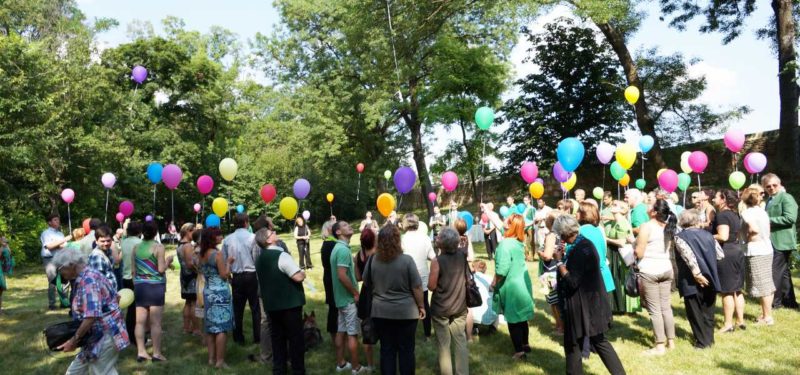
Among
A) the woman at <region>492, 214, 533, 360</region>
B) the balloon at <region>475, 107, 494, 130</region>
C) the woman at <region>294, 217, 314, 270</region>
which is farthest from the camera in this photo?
the woman at <region>294, 217, 314, 270</region>

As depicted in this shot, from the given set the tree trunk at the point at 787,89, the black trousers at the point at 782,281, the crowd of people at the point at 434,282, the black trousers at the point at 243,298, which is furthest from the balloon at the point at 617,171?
Result: the black trousers at the point at 243,298

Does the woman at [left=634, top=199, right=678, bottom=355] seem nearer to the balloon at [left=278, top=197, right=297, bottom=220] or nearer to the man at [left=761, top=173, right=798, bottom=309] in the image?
the man at [left=761, top=173, right=798, bottom=309]

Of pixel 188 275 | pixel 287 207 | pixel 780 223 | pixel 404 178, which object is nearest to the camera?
pixel 780 223

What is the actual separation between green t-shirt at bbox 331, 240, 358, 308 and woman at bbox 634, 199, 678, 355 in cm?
283

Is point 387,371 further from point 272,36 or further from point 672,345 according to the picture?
point 272,36

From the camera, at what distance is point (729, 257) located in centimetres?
554

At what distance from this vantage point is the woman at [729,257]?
5.51m

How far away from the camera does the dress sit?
515 cm

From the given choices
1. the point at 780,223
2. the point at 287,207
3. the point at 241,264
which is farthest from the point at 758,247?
the point at 287,207

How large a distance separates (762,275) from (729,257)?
58 centimetres

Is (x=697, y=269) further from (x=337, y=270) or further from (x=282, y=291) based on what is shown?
(x=282, y=291)

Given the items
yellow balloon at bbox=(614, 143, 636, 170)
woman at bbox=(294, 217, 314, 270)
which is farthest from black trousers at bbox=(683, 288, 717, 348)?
woman at bbox=(294, 217, 314, 270)

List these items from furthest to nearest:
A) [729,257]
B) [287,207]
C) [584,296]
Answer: [287,207] → [729,257] → [584,296]

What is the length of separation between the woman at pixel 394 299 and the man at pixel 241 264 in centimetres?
211
